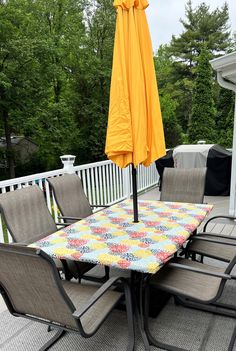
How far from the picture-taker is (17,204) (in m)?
2.75

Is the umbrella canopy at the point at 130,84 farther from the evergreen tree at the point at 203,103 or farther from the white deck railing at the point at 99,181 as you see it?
the evergreen tree at the point at 203,103

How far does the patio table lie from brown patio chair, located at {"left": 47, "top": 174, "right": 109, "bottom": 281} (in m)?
0.47

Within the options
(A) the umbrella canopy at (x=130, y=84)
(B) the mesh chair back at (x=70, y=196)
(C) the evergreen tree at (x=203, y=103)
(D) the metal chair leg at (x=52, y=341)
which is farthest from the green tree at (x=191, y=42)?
(D) the metal chair leg at (x=52, y=341)

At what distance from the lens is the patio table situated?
1.98 metres

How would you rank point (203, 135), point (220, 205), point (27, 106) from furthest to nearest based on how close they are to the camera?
point (203, 135) < point (27, 106) < point (220, 205)

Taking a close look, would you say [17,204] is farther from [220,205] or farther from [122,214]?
[220,205]

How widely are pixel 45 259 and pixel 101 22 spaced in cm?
1577

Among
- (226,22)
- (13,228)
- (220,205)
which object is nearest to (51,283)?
(13,228)

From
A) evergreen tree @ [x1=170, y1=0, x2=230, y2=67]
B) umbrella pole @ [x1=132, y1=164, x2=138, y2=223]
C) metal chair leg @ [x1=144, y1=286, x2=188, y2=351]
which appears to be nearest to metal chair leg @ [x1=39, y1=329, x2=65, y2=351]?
metal chair leg @ [x1=144, y1=286, x2=188, y2=351]

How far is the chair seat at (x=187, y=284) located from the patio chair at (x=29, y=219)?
31.7 inches

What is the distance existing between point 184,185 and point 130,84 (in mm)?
1905

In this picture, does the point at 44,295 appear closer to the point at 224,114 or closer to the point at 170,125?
the point at 224,114

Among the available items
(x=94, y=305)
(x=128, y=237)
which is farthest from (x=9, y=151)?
(x=94, y=305)

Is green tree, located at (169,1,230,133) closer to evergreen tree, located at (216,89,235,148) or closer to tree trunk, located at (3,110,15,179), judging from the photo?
evergreen tree, located at (216,89,235,148)
